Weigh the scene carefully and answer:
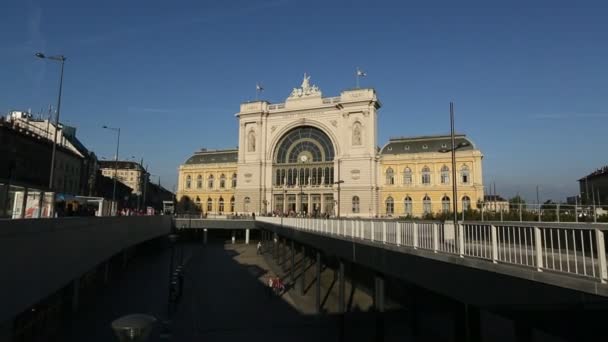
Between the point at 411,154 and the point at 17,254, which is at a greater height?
the point at 411,154

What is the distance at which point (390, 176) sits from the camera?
77250mm

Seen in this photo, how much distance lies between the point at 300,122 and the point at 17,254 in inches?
2752

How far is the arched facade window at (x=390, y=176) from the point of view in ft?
252

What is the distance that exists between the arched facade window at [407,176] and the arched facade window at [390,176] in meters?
2.05

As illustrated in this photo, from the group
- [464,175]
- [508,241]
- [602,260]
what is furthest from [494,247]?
[464,175]

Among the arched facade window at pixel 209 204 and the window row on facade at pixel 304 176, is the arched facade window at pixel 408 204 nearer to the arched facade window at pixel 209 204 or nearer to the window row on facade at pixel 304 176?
the window row on facade at pixel 304 176

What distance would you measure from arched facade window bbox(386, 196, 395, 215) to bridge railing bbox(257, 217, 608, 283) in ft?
186

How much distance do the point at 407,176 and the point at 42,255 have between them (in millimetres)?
67761

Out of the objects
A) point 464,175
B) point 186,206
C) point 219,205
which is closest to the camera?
point 464,175

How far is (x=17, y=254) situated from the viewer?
12.3 m

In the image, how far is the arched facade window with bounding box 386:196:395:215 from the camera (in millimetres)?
75656

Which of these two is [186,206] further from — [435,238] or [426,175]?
[435,238]

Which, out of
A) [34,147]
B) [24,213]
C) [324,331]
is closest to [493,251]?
[24,213]

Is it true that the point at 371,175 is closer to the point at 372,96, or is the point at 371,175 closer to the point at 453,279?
the point at 372,96
